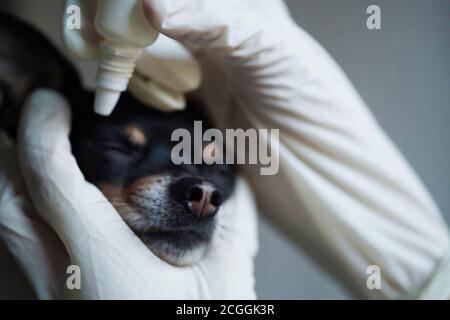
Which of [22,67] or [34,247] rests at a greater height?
[22,67]

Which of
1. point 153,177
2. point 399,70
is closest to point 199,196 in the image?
point 153,177

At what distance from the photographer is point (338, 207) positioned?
658 mm

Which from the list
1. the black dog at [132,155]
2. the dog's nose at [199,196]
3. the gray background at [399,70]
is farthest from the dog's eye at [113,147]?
the gray background at [399,70]

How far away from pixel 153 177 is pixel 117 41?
0.20 m

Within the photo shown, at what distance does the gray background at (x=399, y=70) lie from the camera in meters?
0.65

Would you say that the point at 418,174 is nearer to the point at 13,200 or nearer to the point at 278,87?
the point at 278,87

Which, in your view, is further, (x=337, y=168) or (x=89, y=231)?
(x=337, y=168)

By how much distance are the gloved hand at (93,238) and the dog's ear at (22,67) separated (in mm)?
75

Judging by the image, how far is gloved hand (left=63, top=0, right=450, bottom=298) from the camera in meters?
0.62

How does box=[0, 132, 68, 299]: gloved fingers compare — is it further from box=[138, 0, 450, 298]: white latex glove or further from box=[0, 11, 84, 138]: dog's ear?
box=[138, 0, 450, 298]: white latex glove

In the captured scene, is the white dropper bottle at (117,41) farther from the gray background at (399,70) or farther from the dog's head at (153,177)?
the gray background at (399,70)

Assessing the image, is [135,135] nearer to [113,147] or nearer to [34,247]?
[113,147]

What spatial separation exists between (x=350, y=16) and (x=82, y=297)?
1.39ft

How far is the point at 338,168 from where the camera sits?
65 centimetres
